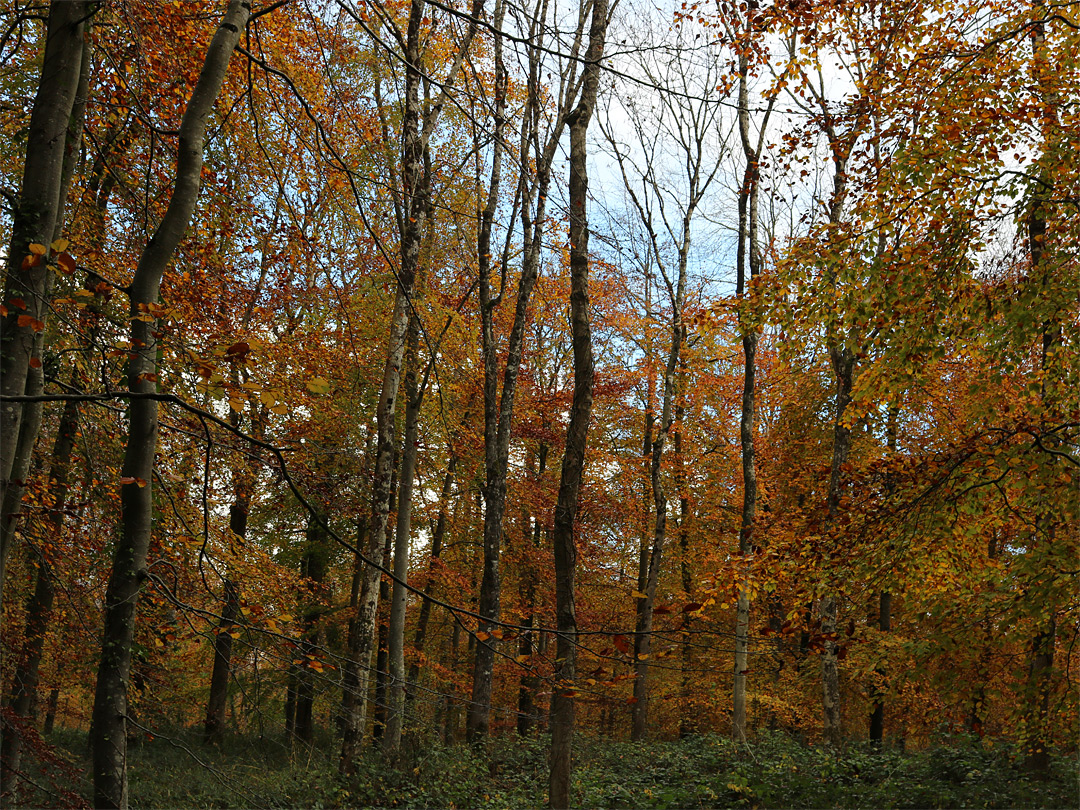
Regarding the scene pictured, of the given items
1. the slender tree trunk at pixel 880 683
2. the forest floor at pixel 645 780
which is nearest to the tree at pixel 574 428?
the forest floor at pixel 645 780

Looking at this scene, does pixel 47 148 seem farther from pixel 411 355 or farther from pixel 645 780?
pixel 645 780

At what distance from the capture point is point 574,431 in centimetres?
642

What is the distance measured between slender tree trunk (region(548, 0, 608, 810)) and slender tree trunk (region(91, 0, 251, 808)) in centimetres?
331

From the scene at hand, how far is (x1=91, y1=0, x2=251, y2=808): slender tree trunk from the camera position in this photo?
10.1ft

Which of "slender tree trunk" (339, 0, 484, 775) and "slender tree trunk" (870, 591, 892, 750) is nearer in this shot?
"slender tree trunk" (339, 0, 484, 775)

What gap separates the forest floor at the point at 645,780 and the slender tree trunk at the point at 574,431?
2768 millimetres

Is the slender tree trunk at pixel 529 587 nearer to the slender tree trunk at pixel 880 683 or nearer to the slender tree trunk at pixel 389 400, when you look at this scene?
the slender tree trunk at pixel 880 683

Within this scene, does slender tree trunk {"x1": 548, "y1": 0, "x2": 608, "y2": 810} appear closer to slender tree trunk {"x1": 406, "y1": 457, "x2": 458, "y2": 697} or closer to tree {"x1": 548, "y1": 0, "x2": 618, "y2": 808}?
tree {"x1": 548, "y1": 0, "x2": 618, "y2": 808}

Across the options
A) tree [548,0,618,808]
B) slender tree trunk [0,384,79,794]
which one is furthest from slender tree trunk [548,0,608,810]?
slender tree trunk [0,384,79,794]

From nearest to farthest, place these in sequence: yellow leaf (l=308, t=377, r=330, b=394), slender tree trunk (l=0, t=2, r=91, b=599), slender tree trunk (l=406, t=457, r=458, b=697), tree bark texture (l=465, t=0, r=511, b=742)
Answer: yellow leaf (l=308, t=377, r=330, b=394)
slender tree trunk (l=0, t=2, r=91, b=599)
tree bark texture (l=465, t=0, r=511, b=742)
slender tree trunk (l=406, t=457, r=458, b=697)

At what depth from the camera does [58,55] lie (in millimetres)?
3725

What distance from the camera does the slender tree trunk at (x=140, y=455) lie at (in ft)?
10.1

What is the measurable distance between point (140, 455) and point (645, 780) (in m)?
10.1

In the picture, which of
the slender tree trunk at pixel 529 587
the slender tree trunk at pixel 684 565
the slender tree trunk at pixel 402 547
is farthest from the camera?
the slender tree trunk at pixel 684 565
